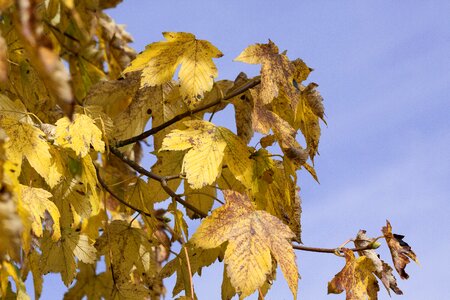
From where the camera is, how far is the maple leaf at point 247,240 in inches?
52.9

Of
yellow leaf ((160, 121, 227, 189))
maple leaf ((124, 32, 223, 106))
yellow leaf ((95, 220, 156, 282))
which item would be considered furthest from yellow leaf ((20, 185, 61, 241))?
yellow leaf ((95, 220, 156, 282))

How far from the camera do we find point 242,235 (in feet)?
4.70

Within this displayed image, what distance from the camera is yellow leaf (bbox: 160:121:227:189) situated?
1.49 m

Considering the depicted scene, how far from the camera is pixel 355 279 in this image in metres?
1.63

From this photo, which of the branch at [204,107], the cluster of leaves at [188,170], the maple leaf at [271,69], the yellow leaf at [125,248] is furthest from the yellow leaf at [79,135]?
the yellow leaf at [125,248]

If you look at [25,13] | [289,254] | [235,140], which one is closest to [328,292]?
[289,254]

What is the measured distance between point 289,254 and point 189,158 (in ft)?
0.98

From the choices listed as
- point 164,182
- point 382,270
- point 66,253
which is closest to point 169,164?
point 164,182

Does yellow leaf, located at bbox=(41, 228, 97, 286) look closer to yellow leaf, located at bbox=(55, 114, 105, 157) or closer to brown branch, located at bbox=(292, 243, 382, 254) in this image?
yellow leaf, located at bbox=(55, 114, 105, 157)

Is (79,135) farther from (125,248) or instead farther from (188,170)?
(125,248)

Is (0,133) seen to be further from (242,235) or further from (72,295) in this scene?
(72,295)

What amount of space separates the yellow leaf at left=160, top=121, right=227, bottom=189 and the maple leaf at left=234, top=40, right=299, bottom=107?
0.51 feet

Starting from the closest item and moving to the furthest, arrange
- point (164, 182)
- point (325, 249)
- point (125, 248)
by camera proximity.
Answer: point (325, 249) → point (164, 182) → point (125, 248)

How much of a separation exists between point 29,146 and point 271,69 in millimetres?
594
